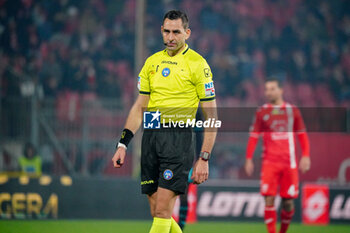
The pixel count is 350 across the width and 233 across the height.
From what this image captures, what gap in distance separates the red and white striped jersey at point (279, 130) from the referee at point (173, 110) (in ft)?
12.0

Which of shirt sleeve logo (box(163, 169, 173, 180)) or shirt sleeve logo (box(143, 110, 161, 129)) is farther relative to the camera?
shirt sleeve logo (box(143, 110, 161, 129))

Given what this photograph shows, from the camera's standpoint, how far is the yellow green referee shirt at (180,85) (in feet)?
18.0

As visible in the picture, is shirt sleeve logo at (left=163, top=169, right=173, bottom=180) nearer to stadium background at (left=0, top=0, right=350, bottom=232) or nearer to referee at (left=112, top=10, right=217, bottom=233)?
referee at (left=112, top=10, right=217, bottom=233)

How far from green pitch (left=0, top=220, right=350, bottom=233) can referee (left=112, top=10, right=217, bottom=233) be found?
4.35 m

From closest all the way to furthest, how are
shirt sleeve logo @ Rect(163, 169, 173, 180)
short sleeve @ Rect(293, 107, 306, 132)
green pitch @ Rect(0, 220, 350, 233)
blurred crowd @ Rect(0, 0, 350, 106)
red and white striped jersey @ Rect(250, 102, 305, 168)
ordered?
shirt sleeve logo @ Rect(163, 169, 173, 180)
red and white striped jersey @ Rect(250, 102, 305, 168)
short sleeve @ Rect(293, 107, 306, 132)
green pitch @ Rect(0, 220, 350, 233)
blurred crowd @ Rect(0, 0, 350, 106)

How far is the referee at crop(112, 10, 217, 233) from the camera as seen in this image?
543cm

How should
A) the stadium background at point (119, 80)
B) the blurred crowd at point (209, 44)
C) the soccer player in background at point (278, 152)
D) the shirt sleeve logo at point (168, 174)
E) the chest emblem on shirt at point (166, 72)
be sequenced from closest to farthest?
the shirt sleeve logo at point (168, 174)
the chest emblem on shirt at point (166, 72)
the soccer player in background at point (278, 152)
the stadium background at point (119, 80)
the blurred crowd at point (209, 44)

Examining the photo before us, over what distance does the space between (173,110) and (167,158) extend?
1.36 feet

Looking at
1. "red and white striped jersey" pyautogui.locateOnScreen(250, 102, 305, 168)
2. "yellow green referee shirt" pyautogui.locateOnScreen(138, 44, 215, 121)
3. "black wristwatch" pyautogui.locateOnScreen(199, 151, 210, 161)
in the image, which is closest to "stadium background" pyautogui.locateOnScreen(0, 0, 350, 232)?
"red and white striped jersey" pyautogui.locateOnScreen(250, 102, 305, 168)

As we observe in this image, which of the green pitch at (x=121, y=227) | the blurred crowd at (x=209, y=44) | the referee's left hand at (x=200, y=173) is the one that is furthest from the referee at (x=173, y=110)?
the blurred crowd at (x=209, y=44)

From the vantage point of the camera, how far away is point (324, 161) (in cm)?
1237

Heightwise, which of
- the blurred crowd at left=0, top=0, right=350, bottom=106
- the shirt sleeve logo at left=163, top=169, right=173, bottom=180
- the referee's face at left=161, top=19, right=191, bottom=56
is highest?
the blurred crowd at left=0, top=0, right=350, bottom=106

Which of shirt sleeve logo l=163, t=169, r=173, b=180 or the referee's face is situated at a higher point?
the referee's face

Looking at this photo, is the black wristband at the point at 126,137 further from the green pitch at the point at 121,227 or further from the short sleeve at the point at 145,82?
the green pitch at the point at 121,227
